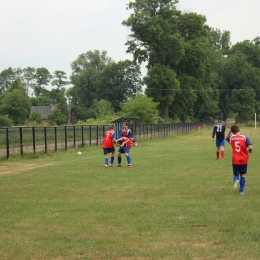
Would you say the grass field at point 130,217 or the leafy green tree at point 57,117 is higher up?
the leafy green tree at point 57,117

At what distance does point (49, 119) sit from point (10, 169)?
95.6m

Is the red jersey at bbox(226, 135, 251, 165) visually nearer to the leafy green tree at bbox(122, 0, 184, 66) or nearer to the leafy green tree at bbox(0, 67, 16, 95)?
the leafy green tree at bbox(122, 0, 184, 66)

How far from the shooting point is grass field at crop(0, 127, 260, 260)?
23.6 ft

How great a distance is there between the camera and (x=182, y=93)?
75688mm

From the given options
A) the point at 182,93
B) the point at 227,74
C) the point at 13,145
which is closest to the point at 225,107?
the point at 227,74

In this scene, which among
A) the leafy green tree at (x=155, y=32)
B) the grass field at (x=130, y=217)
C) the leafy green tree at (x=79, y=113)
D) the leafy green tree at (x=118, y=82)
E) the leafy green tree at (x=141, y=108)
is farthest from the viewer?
the leafy green tree at (x=79, y=113)

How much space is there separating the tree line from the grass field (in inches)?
1825

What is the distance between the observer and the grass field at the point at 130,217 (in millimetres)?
7191

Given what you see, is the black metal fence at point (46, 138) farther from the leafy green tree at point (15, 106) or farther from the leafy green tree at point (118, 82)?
the leafy green tree at point (118, 82)

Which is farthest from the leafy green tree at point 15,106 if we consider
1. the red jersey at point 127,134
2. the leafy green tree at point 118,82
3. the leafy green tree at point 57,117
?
the red jersey at point 127,134

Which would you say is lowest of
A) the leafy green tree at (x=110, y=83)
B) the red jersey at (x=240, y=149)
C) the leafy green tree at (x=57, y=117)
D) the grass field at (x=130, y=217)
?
the grass field at (x=130, y=217)

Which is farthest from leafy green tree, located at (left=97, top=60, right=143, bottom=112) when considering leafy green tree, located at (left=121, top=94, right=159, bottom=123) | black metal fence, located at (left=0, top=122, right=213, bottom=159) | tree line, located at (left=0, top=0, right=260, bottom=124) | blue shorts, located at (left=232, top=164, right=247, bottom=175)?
blue shorts, located at (left=232, top=164, right=247, bottom=175)

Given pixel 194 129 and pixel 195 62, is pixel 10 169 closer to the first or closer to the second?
pixel 195 62

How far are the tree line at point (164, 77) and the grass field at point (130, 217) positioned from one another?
46.4 m
